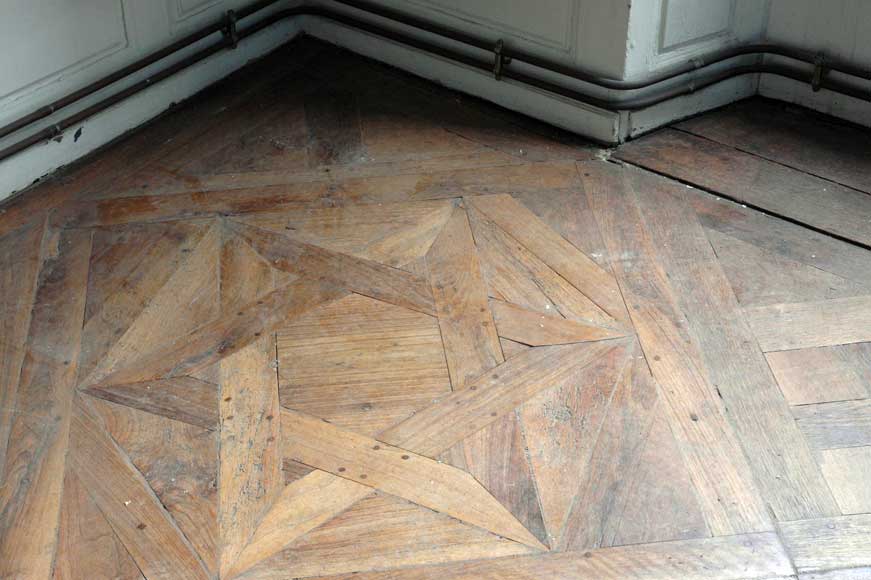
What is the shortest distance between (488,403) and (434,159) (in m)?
0.66

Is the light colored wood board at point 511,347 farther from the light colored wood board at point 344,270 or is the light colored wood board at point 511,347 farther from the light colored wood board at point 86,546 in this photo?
the light colored wood board at point 86,546

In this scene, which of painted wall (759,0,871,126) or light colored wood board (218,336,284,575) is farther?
painted wall (759,0,871,126)

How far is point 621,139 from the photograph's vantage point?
77.7 inches

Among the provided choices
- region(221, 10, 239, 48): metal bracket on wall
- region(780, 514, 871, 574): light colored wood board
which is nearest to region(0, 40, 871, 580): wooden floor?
region(780, 514, 871, 574): light colored wood board

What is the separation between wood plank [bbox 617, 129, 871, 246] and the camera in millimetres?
1749

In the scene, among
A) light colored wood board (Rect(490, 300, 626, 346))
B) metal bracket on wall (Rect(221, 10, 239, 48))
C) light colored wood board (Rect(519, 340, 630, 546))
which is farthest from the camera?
metal bracket on wall (Rect(221, 10, 239, 48))

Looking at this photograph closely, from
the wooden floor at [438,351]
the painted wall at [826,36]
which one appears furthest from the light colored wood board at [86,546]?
the painted wall at [826,36]

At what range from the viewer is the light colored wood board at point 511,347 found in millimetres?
1505

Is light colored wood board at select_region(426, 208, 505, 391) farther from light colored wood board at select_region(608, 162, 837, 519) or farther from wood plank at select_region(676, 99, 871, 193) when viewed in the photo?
wood plank at select_region(676, 99, 871, 193)

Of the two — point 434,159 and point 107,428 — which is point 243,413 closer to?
point 107,428

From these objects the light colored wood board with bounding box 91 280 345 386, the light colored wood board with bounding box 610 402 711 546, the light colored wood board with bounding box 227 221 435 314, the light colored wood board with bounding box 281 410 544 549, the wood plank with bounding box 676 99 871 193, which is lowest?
the light colored wood board with bounding box 281 410 544 549

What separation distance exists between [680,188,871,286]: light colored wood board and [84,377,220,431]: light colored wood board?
0.84m

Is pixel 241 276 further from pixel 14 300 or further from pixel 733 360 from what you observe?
pixel 733 360

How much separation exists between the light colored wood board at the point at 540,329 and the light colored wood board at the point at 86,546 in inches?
23.4
